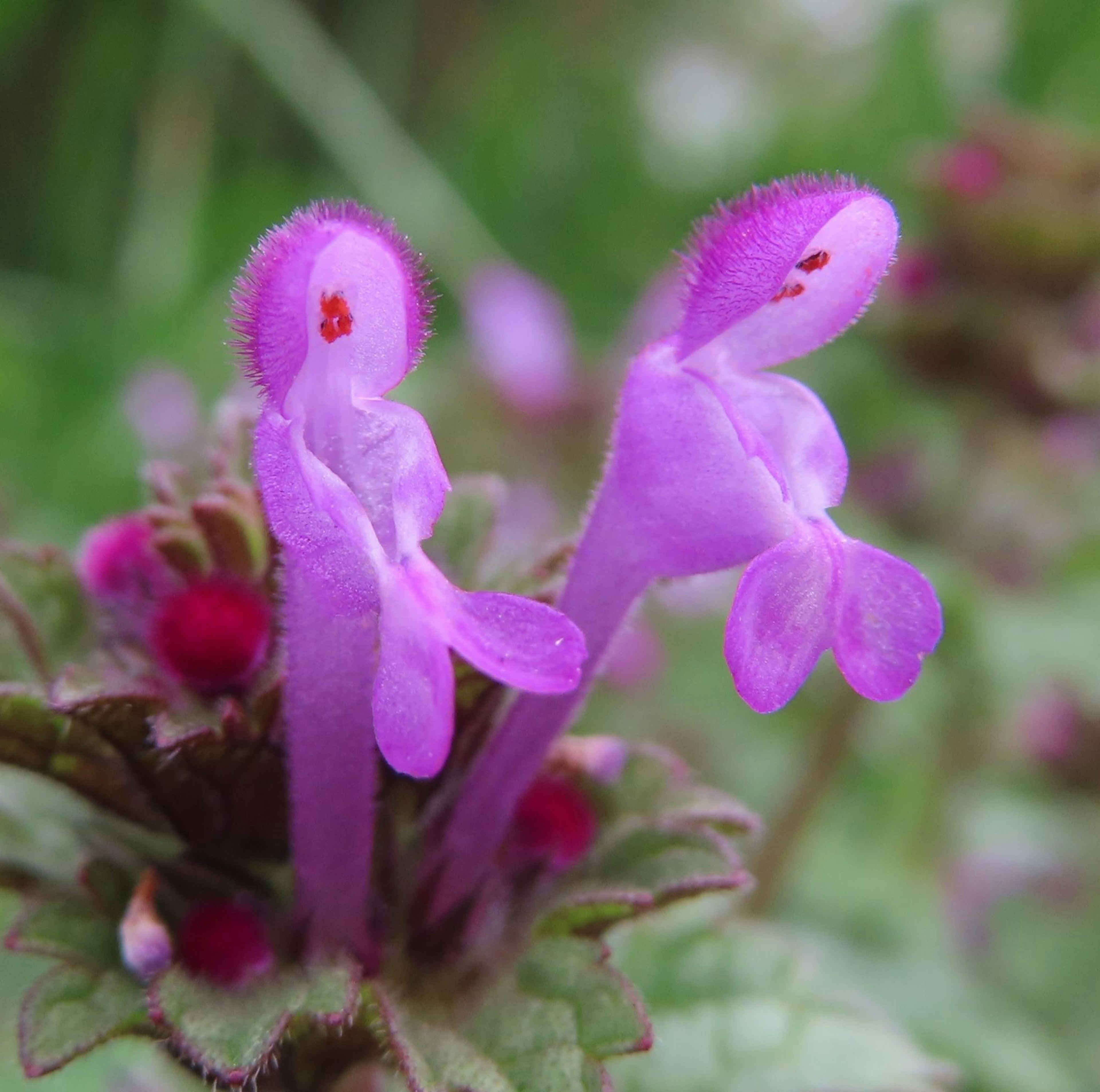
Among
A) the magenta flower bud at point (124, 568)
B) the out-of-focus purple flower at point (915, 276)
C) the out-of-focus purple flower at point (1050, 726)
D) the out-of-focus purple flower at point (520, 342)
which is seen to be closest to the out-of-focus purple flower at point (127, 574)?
the magenta flower bud at point (124, 568)

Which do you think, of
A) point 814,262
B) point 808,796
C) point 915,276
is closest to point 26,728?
point 814,262

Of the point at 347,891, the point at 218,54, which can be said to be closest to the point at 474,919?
the point at 347,891

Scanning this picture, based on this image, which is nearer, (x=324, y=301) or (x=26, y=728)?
(x=324, y=301)

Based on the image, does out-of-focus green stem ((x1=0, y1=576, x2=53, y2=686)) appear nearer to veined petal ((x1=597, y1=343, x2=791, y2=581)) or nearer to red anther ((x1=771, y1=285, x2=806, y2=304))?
veined petal ((x1=597, y1=343, x2=791, y2=581))

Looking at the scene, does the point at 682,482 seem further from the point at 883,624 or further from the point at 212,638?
the point at 212,638

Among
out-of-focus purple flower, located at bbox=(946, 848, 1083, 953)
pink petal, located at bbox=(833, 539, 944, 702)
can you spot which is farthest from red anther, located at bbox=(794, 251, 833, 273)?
out-of-focus purple flower, located at bbox=(946, 848, 1083, 953)

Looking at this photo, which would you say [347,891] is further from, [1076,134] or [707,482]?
[1076,134]

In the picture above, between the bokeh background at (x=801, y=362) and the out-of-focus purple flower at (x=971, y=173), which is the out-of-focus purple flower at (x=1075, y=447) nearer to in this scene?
the bokeh background at (x=801, y=362)
